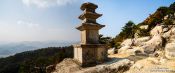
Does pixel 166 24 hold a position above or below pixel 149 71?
above

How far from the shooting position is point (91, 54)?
17484 mm

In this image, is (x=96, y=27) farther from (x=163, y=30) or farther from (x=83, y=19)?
(x=163, y=30)

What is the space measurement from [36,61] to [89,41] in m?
25.8

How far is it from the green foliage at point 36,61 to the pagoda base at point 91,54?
31.8 ft

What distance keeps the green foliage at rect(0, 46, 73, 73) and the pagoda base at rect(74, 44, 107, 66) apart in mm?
9692

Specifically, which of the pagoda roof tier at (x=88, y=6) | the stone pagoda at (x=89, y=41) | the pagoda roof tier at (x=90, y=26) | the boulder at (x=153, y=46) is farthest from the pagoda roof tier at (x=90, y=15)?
the boulder at (x=153, y=46)

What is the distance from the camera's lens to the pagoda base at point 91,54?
56.3ft

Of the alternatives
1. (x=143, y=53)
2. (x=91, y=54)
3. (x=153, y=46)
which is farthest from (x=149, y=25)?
(x=91, y=54)

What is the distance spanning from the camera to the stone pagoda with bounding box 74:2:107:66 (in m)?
17.2

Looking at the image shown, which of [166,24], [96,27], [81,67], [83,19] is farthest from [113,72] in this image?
[166,24]

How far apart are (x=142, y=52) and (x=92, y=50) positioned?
39.1ft

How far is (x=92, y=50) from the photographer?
57.8ft

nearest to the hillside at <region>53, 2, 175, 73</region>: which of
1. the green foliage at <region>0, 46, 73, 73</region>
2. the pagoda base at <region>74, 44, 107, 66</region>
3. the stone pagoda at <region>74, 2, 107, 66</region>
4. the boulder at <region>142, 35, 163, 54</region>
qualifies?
the boulder at <region>142, 35, 163, 54</region>

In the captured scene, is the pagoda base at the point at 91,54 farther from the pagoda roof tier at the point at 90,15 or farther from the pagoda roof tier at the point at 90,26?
the pagoda roof tier at the point at 90,15
